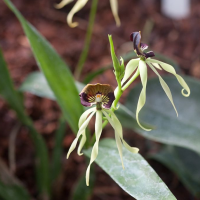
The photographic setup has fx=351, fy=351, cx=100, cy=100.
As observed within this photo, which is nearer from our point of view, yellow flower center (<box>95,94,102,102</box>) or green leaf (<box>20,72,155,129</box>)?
yellow flower center (<box>95,94,102,102</box>)

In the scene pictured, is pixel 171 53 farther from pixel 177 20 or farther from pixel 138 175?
pixel 138 175

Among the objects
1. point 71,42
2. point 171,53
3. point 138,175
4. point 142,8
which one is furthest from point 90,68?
point 138,175

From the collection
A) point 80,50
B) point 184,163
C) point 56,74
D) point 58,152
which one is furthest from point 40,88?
point 80,50

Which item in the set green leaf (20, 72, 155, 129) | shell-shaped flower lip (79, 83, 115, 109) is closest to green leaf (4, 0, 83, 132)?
green leaf (20, 72, 155, 129)

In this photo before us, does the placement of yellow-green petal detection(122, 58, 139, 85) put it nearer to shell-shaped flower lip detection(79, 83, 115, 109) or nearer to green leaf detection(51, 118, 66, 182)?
shell-shaped flower lip detection(79, 83, 115, 109)

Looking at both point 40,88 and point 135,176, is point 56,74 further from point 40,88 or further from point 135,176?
point 135,176

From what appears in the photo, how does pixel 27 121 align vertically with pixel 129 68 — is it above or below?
below
